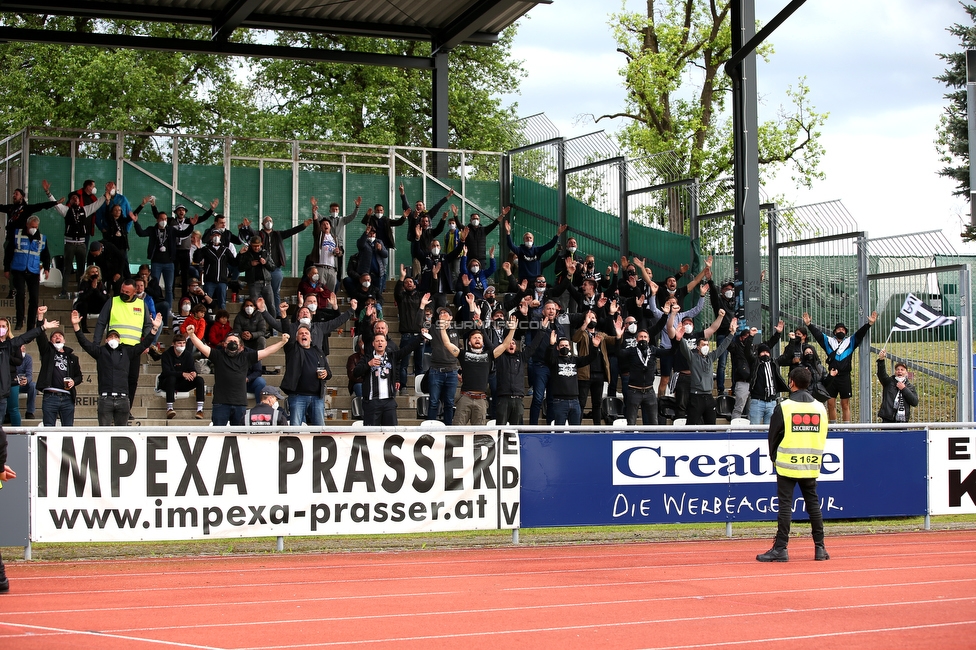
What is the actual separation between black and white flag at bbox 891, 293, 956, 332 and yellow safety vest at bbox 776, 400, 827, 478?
27.9 ft

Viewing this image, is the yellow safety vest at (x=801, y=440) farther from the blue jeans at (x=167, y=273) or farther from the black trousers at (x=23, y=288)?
Result: the black trousers at (x=23, y=288)

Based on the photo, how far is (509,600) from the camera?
1011 centimetres

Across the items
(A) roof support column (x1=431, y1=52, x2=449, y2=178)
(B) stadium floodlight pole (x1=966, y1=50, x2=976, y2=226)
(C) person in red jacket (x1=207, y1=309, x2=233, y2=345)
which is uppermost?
(A) roof support column (x1=431, y1=52, x2=449, y2=178)

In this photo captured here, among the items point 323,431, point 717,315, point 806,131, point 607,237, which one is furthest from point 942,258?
point 806,131

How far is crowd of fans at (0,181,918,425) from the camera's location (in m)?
16.9

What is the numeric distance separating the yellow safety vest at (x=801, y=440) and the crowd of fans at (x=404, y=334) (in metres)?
6.38

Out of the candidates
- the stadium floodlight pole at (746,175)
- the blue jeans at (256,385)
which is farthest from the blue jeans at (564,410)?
the blue jeans at (256,385)

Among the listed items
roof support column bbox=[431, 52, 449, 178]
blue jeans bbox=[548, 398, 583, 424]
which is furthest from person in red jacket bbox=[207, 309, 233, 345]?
roof support column bbox=[431, 52, 449, 178]

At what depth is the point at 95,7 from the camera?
80.4ft

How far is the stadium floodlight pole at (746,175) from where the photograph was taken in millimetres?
21250

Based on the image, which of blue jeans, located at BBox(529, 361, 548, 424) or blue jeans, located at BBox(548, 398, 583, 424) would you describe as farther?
blue jeans, located at BBox(529, 361, 548, 424)

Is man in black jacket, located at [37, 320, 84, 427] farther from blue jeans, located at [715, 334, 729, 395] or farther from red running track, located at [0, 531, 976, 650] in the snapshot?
blue jeans, located at [715, 334, 729, 395]

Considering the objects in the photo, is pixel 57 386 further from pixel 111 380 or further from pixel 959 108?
pixel 959 108

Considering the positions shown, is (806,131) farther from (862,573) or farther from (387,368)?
(862,573)
